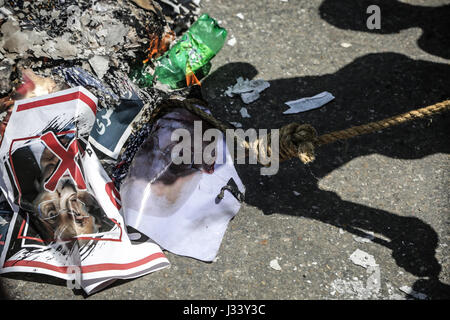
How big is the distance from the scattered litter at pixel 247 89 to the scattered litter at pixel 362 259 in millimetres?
1200

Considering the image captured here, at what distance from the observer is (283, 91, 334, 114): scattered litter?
2.45 meters

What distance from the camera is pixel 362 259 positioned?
75.3 inches

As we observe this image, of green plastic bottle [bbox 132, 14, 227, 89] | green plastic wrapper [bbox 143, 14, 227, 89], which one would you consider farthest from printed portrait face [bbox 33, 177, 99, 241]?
green plastic wrapper [bbox 143, 14, 227, 89]

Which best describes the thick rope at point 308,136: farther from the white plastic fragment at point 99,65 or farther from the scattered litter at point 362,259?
the white plastic fragment at point 99,65

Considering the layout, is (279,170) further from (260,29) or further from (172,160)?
(260,29)

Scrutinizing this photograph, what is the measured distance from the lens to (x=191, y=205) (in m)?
1.97

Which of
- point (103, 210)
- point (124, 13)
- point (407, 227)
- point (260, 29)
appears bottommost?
point (407, 227)

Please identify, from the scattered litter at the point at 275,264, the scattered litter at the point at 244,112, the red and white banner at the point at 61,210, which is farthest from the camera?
the scattered litter at the point at 244,112

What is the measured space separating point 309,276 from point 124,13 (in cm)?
190

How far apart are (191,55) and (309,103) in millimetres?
881

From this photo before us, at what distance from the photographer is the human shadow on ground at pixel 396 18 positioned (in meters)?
2.85

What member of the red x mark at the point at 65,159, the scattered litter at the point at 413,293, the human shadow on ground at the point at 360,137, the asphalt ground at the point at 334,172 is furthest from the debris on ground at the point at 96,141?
the scattered litter at the point at 413,293

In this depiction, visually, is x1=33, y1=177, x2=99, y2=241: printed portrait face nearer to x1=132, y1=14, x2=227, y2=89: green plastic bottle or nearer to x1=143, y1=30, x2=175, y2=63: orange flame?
x1=132, y1=14, x2=227, y2=89: green plastic bottle

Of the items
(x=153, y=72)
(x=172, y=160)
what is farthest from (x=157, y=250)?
(x=153, y=72)
